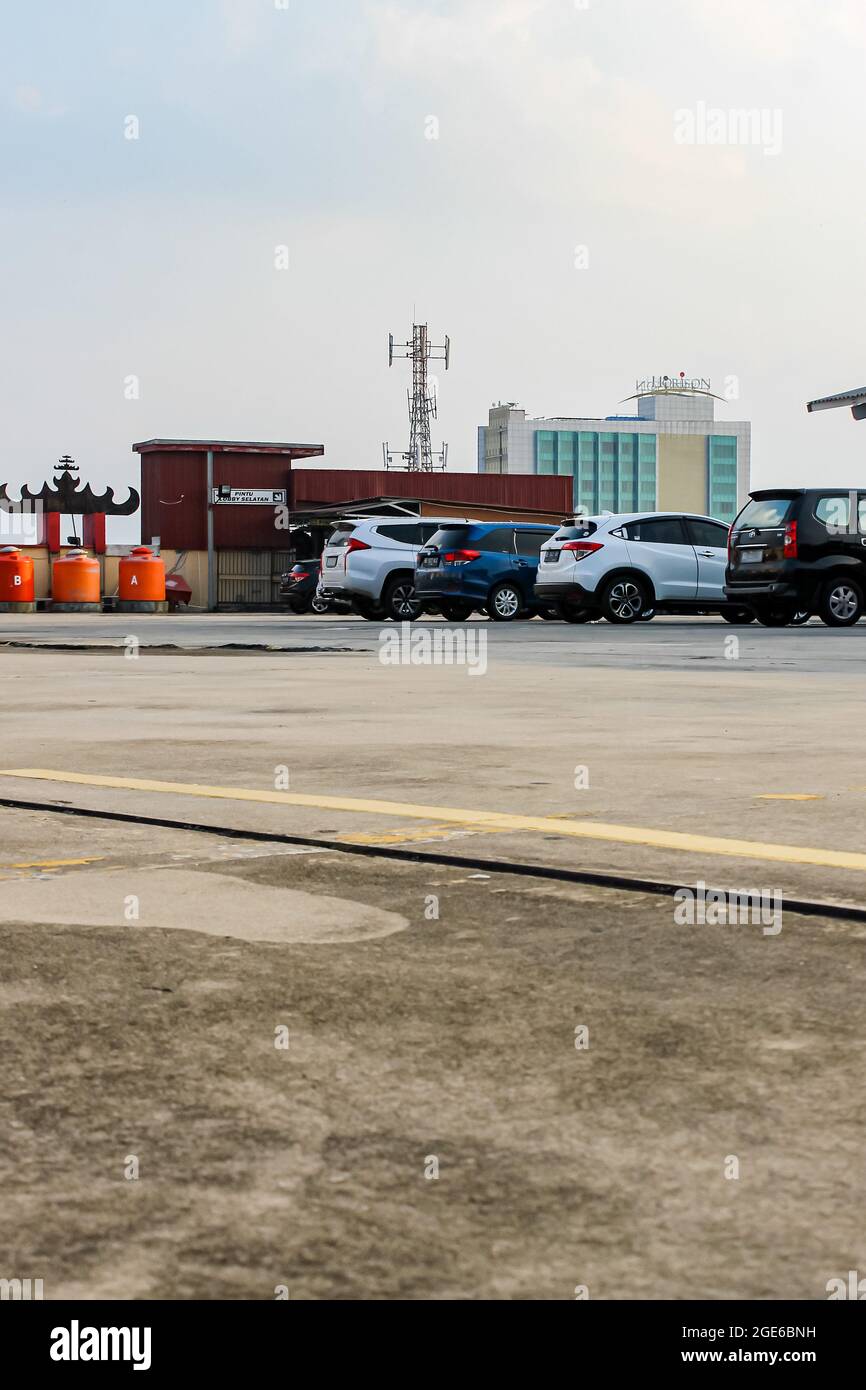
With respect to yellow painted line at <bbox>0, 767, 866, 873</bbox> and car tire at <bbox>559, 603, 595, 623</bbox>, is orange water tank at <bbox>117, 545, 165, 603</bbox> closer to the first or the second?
car tire at <bbox>559, 603, 595, 623</bbox>

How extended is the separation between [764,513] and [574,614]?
14.5ft

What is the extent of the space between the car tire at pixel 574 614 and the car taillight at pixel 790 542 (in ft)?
12.9

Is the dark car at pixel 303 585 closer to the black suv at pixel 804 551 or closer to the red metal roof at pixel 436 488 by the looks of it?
the red metal roof at pixel 436 488

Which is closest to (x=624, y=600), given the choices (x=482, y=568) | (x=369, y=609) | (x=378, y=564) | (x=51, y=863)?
(x=482, y=568)

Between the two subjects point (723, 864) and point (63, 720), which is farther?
point (63, 720)

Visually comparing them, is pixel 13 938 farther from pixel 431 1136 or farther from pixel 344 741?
pixel 344 741

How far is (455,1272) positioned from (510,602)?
2600cm

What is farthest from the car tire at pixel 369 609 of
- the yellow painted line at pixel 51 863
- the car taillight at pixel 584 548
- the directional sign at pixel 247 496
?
the yellow painted line at pixel 51 863

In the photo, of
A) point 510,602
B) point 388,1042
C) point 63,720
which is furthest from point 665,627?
point 388,1042

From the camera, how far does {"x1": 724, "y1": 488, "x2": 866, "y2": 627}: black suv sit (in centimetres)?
2311

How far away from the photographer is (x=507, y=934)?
4.73 meters

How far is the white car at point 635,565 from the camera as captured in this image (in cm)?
2523


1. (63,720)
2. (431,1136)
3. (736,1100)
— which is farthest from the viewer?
(63,720)

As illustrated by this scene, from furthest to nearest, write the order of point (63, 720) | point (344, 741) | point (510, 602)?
point (510, 602), point (63, 720), point (344, 741)
